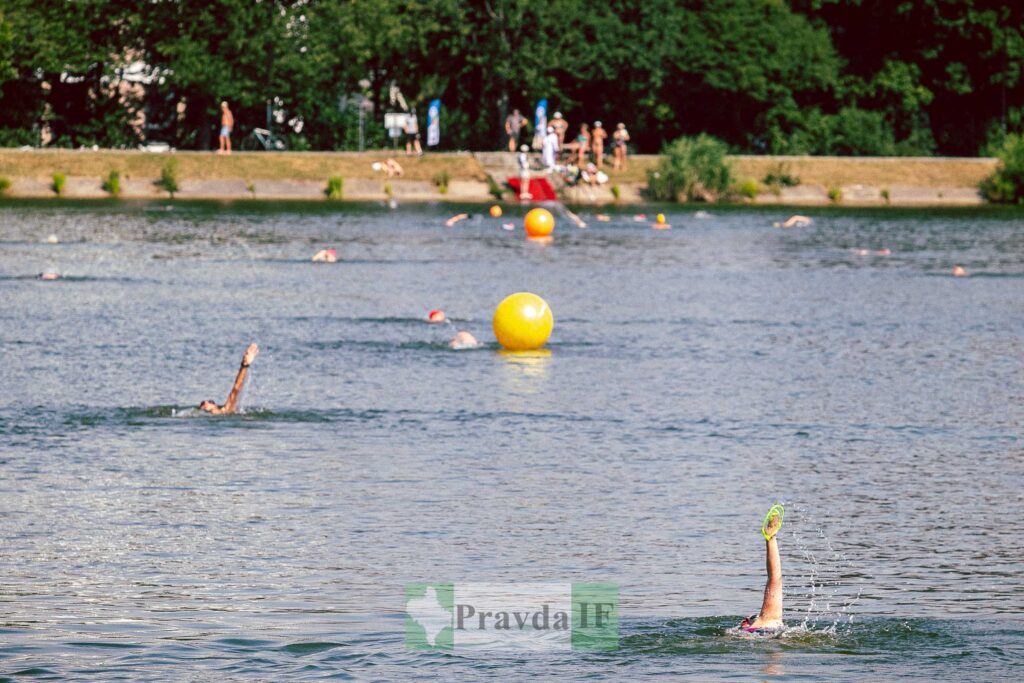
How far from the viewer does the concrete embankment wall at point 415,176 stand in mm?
74938

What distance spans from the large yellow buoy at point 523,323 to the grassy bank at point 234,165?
49860 millimetres

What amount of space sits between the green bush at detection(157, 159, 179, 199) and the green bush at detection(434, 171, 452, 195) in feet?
31.7

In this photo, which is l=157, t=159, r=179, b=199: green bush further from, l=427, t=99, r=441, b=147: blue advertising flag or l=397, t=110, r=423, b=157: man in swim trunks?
l=427, t=99, r=441, b=147: blue advertising flag

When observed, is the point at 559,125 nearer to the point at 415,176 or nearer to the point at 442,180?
the point at 442,180

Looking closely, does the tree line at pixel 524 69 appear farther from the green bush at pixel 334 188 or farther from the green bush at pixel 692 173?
the green bush at pixel 692 173

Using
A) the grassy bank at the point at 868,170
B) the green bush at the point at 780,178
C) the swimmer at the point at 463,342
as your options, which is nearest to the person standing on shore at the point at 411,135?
the grassy bank at the point at 868,170

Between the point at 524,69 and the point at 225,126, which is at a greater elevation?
the point at 524,69

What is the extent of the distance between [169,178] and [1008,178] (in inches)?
1227

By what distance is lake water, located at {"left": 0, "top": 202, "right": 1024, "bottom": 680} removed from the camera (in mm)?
12180

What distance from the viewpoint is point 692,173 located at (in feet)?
252

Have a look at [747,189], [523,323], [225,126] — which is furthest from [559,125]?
[523,323]

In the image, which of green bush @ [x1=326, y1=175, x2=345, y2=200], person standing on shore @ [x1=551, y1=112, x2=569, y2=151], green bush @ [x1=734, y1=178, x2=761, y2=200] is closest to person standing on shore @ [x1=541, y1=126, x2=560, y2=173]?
person standing on shore @ [x1=551, y1=112, x2=569, y2=151]

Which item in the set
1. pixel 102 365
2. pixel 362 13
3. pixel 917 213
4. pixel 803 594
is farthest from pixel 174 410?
pixel 362 13

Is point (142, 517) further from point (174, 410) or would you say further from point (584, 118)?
point (584, 118)
